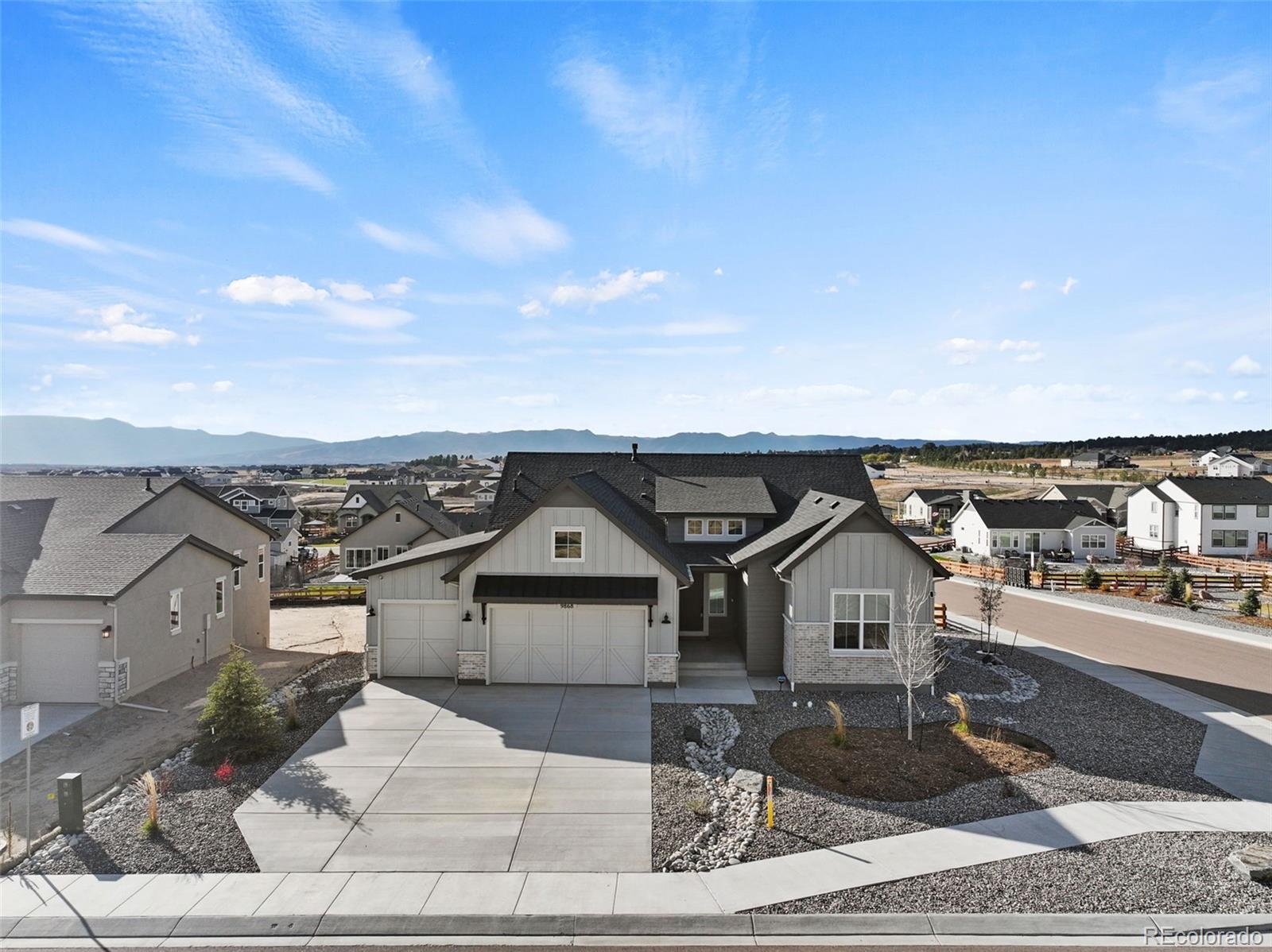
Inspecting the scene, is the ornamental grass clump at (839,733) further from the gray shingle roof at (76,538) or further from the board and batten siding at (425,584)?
the gray shingle roof at (76,538)

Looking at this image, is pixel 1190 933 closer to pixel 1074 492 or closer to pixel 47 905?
pixel 47 905

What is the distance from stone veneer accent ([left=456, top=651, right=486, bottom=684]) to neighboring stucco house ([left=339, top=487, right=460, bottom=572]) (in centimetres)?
2328

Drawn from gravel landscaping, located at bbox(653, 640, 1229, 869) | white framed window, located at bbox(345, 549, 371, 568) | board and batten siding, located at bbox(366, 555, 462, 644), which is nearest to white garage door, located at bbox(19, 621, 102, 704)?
board and batten siding, located at bbox(366, 555, 462, 644)

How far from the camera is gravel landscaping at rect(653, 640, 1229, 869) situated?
35.0 feet

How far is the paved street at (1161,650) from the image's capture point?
60.4ft

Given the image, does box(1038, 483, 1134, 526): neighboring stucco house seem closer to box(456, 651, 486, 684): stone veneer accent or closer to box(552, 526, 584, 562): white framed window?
box(552, 526, 584, 562): white framed window

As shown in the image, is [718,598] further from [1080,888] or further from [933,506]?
[933,506]

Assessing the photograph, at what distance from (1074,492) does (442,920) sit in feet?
252

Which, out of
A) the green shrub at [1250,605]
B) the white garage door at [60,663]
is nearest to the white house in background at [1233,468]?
the green shrub at [1250,605]

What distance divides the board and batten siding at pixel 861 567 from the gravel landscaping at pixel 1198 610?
59.9ft

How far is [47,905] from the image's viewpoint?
8.76 metres

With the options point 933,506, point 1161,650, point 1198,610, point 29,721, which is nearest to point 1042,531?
point 1198,610

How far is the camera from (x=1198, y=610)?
29797 mm

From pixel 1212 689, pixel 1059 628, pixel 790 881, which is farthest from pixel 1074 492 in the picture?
pixel 790 881
